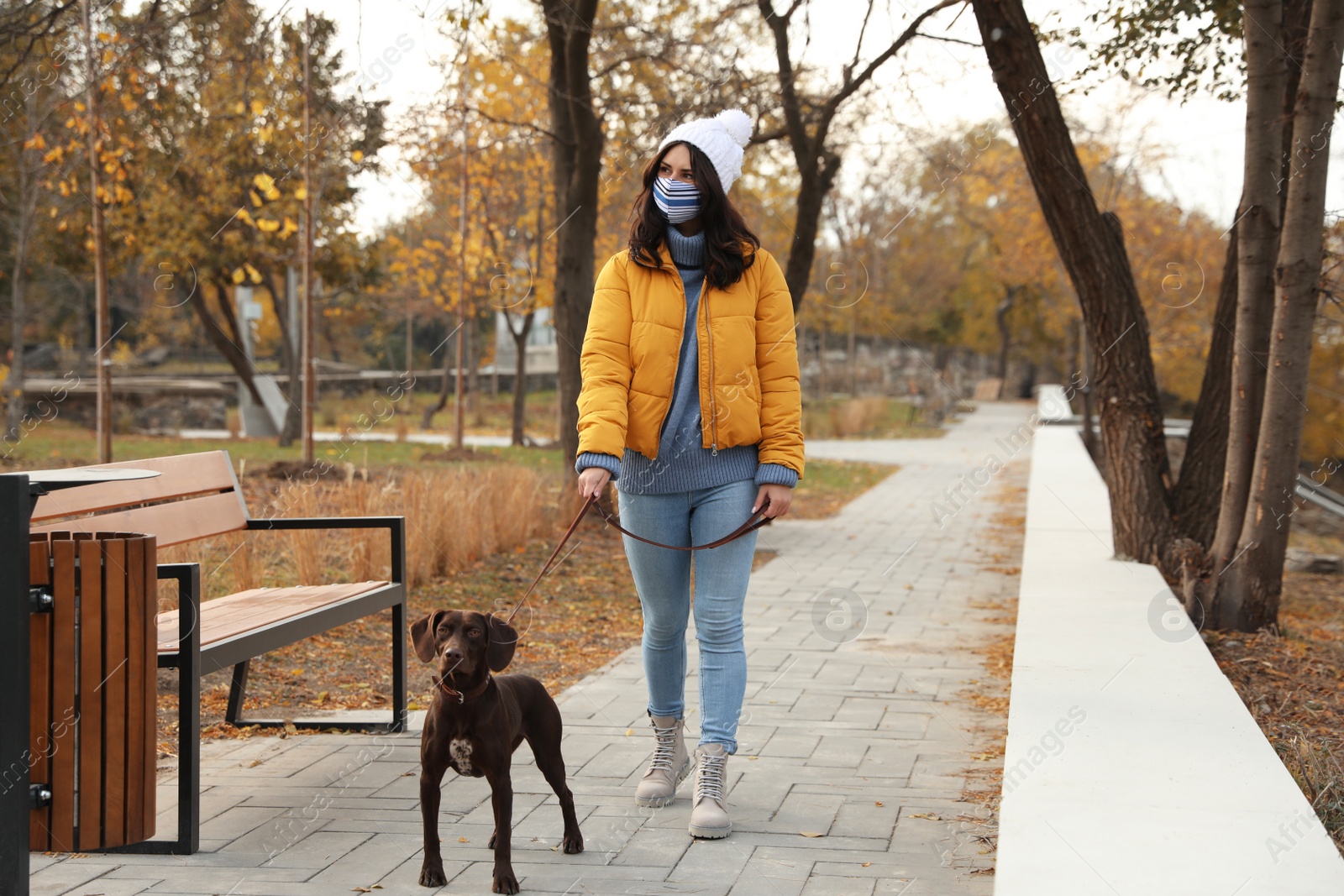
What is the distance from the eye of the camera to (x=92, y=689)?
298 centimetres

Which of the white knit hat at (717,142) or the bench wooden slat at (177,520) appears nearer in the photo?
the white knit hat at (717,142)

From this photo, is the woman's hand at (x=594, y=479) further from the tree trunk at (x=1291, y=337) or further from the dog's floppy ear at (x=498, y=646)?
the tree trunk at (x=1291, y=337)

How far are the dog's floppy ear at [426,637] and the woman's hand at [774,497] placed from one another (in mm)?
959

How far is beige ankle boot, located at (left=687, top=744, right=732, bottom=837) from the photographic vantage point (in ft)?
11.4

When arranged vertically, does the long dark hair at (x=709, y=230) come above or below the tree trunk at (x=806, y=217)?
below

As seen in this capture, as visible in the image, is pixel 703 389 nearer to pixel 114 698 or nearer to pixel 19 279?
pixel 114 698

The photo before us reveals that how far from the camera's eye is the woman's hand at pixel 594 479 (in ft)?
11.1

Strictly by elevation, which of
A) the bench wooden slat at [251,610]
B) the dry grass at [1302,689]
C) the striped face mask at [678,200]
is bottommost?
the dry grass at [1302,689]

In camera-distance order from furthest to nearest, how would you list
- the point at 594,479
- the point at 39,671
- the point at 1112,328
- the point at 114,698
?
the point at 1112,328 → the point at 594,479 → the point at 114,698 → the point at 39,671

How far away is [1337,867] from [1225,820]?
0.28 metres

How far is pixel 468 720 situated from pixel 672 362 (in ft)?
3.70

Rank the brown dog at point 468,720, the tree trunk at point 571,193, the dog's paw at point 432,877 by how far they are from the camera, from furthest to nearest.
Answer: the tree trunk at point 571,193 → the dog's paw at point 432,877 → the brown dog at point 468,720

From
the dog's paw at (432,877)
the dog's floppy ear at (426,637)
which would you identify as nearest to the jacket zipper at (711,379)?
the dog's floppy ear at (426,637)

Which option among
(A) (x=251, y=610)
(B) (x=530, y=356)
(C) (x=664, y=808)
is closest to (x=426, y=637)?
(C) (x=664, y=808)
